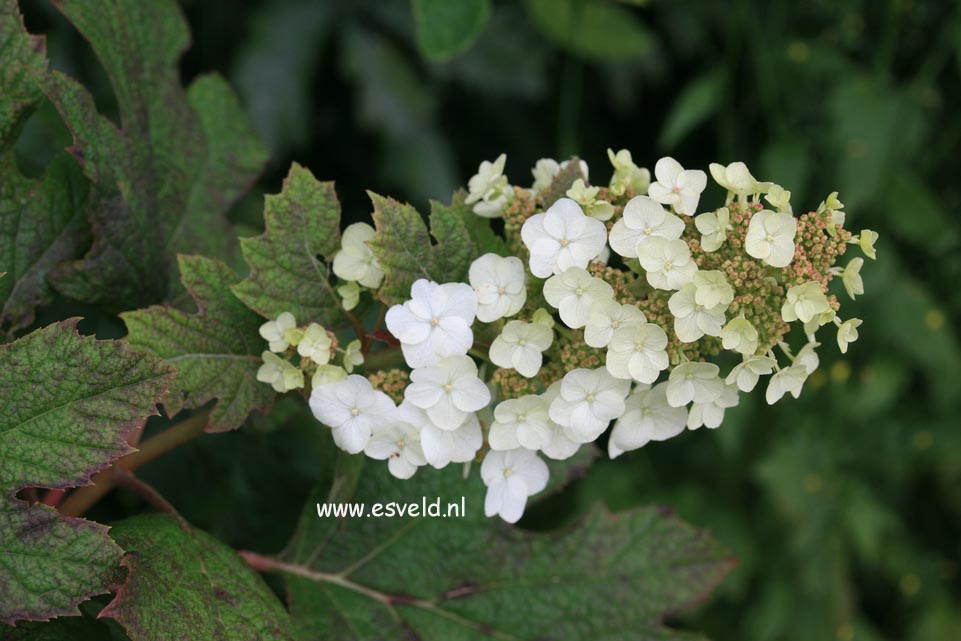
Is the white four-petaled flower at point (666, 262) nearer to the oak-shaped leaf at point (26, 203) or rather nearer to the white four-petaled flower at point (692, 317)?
the white four-petaled flower at point (692, 317)

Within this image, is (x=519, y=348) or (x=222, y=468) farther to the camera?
(x=222, y=468)

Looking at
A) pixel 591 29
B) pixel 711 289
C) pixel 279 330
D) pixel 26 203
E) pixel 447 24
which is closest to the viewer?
pixel 711 289

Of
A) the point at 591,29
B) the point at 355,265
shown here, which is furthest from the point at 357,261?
the point at 591,29

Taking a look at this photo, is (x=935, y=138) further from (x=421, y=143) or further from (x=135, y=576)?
(x=135, y=576)

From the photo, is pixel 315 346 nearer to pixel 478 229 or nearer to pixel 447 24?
pixel 478 229

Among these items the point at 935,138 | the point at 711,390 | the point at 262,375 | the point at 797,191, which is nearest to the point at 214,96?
the point at 262,375

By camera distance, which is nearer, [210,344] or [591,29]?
[210,344]

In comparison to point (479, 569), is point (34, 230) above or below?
above
